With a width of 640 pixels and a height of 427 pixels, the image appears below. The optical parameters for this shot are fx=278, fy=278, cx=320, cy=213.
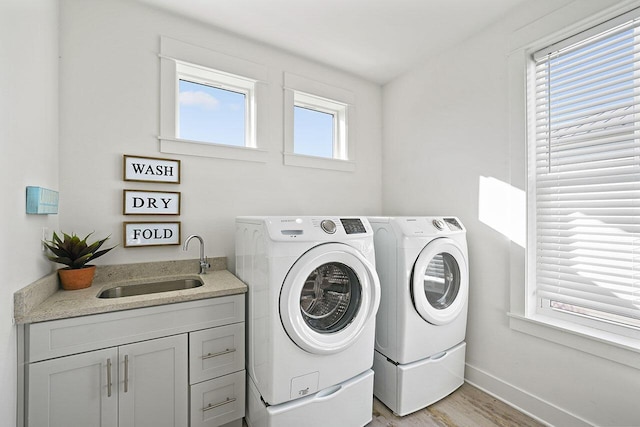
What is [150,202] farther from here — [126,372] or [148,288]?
[126,372]

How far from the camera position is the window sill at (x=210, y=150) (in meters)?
1.95

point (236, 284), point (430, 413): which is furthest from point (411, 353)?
point (236, 284)

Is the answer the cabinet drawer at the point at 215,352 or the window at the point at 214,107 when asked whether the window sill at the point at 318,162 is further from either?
the cabinet drawer at the point at 215,352

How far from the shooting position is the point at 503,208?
1906 millimetres

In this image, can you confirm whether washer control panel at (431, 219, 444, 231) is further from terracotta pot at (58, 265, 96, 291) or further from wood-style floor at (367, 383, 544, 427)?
terracotta pot at (58, 265, 96, 291)

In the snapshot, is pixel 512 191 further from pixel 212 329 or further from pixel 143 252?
pixel 143 252

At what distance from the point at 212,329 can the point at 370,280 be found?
92 cm

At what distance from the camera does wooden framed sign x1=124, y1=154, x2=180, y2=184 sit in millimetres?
1823

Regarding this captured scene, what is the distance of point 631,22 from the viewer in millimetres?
1413

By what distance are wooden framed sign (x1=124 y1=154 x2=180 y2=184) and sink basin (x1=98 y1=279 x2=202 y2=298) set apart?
2.26 feet

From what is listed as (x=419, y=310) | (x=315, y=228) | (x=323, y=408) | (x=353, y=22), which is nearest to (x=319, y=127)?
(x=353, y=22)

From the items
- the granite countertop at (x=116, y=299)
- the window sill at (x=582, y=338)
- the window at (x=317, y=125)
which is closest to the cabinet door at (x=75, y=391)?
the granite countertop at (x=116, y=299)

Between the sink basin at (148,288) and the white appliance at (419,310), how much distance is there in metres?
1.28

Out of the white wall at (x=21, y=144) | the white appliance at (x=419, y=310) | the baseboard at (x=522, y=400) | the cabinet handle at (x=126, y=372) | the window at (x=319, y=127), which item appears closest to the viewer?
the white wall at (x=21, y=144)
